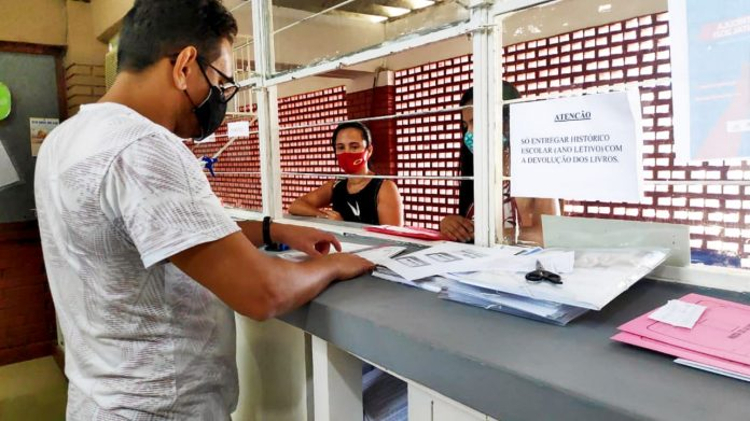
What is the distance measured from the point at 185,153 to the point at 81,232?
20cm

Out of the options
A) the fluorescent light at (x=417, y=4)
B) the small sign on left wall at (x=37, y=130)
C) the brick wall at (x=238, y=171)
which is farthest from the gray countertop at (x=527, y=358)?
the fluorescent light at (x=417, y=4)

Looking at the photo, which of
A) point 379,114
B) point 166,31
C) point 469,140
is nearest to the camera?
point 166,31

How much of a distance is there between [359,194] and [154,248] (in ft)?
5.61

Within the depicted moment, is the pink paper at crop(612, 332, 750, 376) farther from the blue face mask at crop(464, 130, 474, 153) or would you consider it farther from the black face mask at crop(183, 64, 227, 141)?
the black face mask at crop(183, 64, 227, 141)

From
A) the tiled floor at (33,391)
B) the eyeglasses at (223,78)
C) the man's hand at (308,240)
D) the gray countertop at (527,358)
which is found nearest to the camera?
the gray countertop at (527,358)

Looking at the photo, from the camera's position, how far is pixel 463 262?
35.2 inches

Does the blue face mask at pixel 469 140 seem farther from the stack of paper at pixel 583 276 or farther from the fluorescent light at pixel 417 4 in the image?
the fluorescent light at pixel 417 4

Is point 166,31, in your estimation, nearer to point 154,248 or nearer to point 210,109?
point 210,109

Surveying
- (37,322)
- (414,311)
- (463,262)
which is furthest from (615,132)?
(37,322)

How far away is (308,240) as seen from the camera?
1153 millimetres

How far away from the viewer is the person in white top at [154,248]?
72cm

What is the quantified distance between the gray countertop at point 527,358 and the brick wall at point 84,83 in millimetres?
3078

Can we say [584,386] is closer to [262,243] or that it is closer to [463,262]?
Answer: [463,262]

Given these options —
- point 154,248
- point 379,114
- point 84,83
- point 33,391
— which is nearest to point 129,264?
point 154,248
